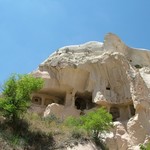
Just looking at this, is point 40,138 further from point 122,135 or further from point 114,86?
point 114,86

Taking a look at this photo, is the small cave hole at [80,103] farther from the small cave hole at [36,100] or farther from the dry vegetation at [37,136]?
the dry vegetation at [37,136]

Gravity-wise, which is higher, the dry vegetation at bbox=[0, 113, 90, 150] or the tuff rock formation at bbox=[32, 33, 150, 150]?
the tuff rock formation at bbox=[32, 33, 150, 150]

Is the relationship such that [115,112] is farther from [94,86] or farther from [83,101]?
[83,101]

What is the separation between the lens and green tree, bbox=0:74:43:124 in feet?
49.8

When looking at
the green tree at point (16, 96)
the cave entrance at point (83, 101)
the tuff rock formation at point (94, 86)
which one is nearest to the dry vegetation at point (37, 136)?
the green tree at point (16, 96)

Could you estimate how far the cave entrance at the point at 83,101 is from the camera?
99.2 ft

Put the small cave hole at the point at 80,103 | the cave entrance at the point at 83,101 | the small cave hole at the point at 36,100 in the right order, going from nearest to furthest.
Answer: the small cave hole at the point at 36,100, the cave entrance at the point at 83,101, the small cave hole at the point at 80,103

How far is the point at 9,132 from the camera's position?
1426 centimetres

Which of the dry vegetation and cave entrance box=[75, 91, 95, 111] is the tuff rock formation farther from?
the dry vegetation

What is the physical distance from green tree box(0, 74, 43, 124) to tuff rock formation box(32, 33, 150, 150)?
380 inches

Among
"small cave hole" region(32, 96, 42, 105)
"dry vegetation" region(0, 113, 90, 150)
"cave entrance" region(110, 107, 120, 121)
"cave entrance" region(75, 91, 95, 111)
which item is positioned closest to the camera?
"dry vegetation" region(0, 113, 90, 150)

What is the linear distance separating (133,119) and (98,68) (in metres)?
6.40

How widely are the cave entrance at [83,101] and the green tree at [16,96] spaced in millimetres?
13858

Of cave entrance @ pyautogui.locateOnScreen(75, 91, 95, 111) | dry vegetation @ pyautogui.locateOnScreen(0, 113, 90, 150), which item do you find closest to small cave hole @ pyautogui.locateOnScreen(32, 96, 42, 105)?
cave entrance @ pyautogui.locateOnScreen(75, 91, 95, 111)
